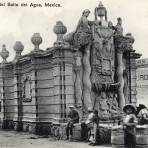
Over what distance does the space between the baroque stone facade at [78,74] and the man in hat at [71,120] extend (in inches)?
45.5

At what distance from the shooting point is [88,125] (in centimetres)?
1505

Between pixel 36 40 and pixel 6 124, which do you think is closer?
pixel 36 40

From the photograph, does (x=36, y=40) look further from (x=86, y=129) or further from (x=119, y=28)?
(x=86, y=129)

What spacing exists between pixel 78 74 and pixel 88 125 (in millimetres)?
3164

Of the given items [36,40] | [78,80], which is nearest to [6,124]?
[36,40]

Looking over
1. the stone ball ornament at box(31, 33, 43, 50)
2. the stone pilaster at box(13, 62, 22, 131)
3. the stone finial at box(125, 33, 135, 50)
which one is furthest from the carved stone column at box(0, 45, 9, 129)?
the stone finial at box(125, 33, 135, 50)

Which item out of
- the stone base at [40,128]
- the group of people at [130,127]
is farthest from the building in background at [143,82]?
the group of people at [130,127]

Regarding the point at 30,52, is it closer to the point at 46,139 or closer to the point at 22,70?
the point at 22,70

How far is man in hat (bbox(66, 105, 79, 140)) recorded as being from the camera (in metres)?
15.7

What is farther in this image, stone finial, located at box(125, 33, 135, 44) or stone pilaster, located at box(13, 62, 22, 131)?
stone pilaster, located at box(13, 62, 22, 131)

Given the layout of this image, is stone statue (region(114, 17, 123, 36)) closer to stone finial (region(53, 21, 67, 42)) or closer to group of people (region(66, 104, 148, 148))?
stone finial (region(53, 21, 67, 42))

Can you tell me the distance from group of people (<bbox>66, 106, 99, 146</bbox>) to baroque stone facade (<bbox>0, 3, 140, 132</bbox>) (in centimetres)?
118

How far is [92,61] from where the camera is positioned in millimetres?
18109

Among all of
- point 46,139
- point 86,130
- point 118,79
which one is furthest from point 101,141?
point 118,79
